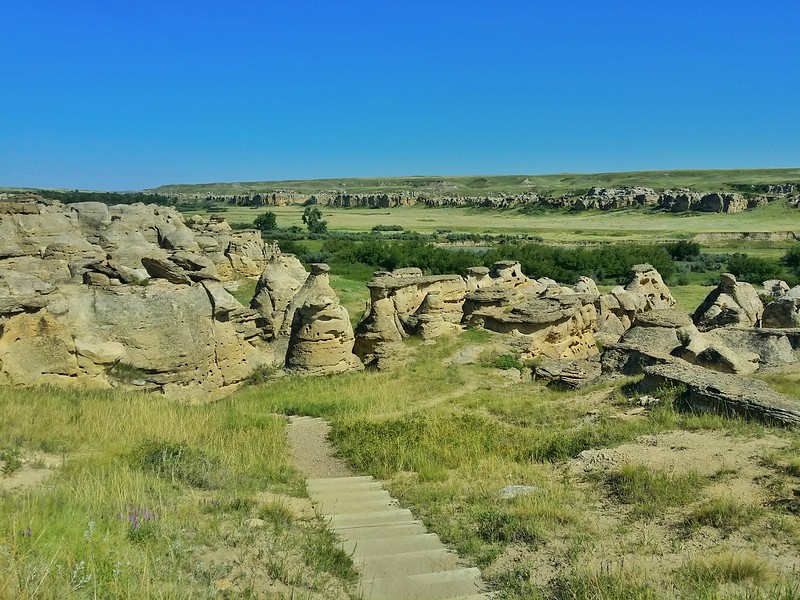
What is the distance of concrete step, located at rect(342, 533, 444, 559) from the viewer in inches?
198

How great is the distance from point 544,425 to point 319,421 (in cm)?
368

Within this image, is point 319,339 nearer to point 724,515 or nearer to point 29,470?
point 29,470

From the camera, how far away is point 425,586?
4496 millimetres

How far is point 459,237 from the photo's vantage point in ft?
220

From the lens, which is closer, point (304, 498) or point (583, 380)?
point (304, 498)

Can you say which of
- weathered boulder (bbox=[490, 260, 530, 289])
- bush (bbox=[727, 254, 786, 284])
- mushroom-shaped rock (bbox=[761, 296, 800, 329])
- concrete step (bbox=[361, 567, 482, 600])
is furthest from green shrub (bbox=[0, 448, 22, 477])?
bush (bbox=[727, 254, 786, 284])

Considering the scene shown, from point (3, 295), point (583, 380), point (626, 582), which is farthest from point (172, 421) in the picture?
point (583, 380)

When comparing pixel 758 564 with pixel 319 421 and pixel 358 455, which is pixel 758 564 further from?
pixel 319 421

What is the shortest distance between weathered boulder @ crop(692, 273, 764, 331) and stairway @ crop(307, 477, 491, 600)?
13968 mm

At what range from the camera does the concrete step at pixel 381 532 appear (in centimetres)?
538

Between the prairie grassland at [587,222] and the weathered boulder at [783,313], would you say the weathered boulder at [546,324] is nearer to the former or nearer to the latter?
the weathered boulder at [783,313]

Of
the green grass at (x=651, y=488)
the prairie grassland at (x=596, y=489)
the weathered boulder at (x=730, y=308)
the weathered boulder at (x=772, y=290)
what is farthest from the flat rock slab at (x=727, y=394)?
the weathered boulder at (x=772, y=290)

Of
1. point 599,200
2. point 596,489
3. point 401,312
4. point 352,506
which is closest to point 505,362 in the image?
point 401,312

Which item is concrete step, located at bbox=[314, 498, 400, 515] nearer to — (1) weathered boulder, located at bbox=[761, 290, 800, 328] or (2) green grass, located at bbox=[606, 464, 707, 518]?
(2) green grass, located at bbox=[606, 464, 707, 518]
